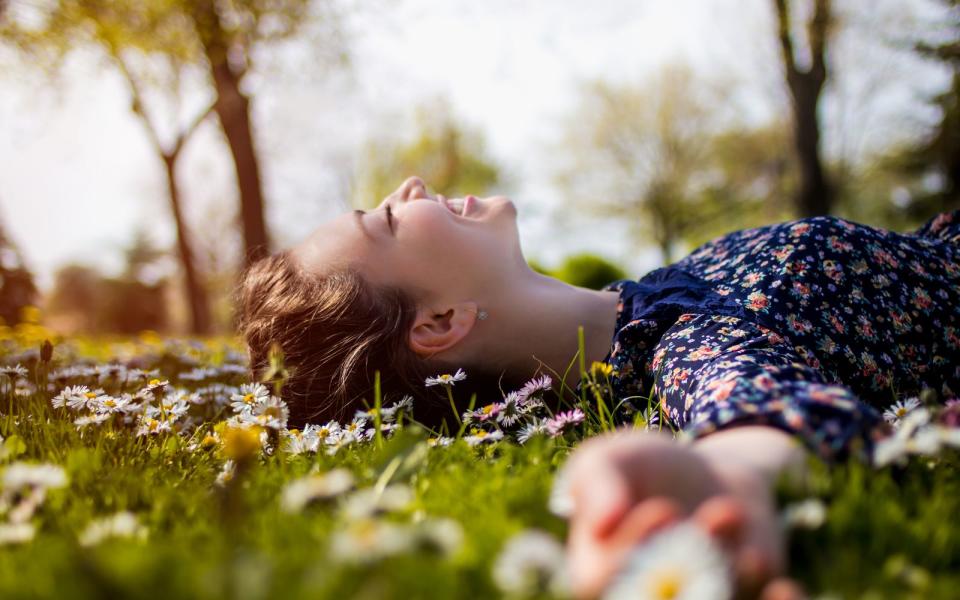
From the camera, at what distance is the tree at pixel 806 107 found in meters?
10.1

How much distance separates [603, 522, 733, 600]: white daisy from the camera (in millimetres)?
686

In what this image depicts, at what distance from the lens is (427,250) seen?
246cm

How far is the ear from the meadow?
0.52 metres

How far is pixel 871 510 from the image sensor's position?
100 centimetres

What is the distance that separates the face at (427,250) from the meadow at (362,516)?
2.06ft

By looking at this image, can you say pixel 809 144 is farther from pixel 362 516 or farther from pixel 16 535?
pixel 16 535

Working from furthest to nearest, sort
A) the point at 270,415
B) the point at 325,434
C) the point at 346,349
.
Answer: the point at 346,349 → the point at 325,434 → the point at 270,415

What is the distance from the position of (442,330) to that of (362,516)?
1585mm

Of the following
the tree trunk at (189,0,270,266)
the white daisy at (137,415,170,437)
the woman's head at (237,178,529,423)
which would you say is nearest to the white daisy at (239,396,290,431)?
the white daisy at (137,415,170,437)

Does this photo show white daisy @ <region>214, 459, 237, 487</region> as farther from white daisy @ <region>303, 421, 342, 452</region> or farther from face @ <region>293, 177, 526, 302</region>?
face @ <region>293, 177, 526, 302</region>

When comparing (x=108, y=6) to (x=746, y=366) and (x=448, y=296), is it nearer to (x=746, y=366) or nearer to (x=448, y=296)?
(x=448, y=296)

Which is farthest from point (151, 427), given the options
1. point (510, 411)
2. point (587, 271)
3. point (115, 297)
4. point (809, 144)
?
point (115, 297)

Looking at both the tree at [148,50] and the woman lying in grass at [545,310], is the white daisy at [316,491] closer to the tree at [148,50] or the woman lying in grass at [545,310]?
the woman lying in grass at [545,310]

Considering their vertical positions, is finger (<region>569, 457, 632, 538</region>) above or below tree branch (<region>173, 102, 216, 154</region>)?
below
